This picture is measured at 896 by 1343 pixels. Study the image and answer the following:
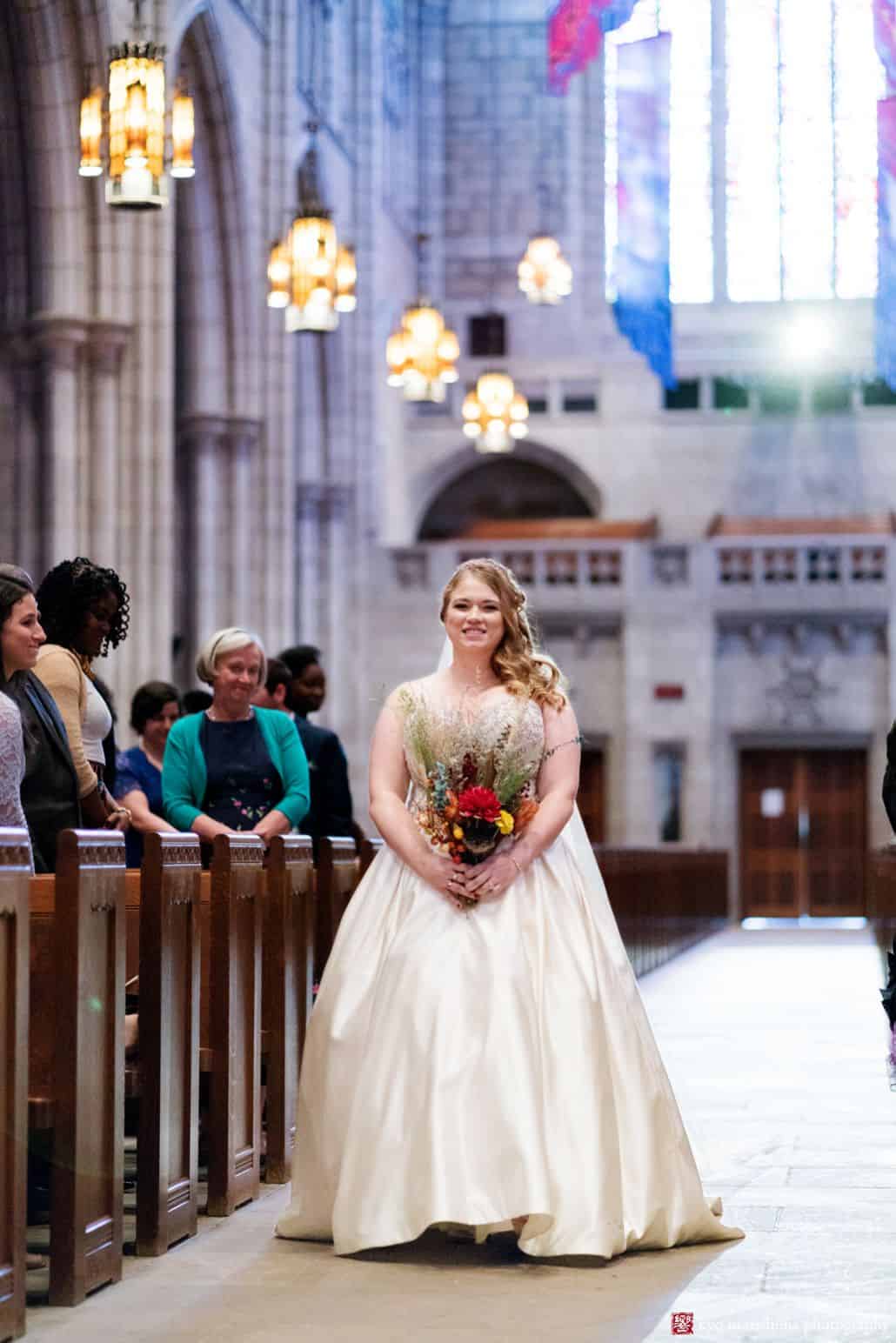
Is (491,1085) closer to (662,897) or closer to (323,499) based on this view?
(662,897)

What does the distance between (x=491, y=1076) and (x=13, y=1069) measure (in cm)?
120

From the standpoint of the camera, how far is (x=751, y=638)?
24875 mm

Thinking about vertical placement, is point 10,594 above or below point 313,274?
below

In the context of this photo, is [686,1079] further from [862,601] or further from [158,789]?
[862,601]

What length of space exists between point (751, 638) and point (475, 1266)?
2052 cm

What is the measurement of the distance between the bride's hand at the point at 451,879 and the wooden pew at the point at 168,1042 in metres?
0.63

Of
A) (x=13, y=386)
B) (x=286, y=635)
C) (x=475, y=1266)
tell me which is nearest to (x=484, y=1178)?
(x=475, y=1266)

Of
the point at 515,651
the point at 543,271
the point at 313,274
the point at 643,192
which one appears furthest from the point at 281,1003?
the point at 543,271

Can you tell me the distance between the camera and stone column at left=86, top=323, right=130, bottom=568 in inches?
638

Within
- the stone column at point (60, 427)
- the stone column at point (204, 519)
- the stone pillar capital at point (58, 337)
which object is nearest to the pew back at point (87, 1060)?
the stone column at point (60, 427)

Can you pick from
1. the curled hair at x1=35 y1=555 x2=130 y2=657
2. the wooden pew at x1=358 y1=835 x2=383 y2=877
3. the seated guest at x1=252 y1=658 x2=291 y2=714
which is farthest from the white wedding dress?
the wooden pew at x1=358 y1=835 x2=383 y2=877

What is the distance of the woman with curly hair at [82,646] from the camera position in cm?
602

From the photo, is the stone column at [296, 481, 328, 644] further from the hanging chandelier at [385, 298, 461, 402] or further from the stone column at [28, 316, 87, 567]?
the stone column at [28, 316, 87, 567]

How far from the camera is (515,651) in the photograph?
5254 millimetres
